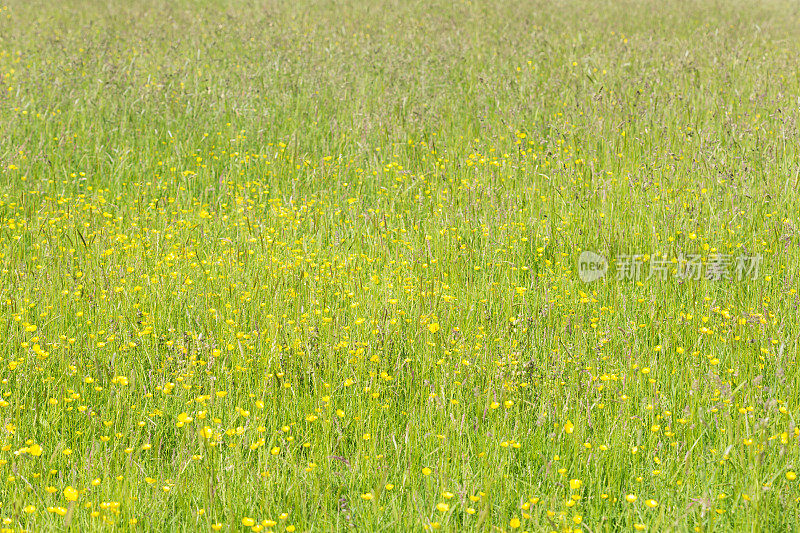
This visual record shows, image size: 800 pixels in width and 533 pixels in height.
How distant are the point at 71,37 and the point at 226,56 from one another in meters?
2.19

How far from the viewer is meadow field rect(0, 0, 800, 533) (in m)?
2.16

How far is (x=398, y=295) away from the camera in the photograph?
331cm

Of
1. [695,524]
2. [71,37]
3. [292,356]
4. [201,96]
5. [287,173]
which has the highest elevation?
[71,37]

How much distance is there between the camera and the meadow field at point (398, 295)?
2156 millimetres

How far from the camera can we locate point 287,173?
493 centimetres

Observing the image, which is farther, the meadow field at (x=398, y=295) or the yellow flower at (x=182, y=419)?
the yellow flower at (x=182, y=419)

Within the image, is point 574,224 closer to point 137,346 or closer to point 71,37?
point 137,346

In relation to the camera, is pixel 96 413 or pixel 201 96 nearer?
pixel 96 413

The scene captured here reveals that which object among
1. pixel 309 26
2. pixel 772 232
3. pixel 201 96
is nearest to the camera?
pixel 772 232

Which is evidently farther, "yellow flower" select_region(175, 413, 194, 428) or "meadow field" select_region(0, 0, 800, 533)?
"yellow flower" select_region(175, 413, 194, 428)

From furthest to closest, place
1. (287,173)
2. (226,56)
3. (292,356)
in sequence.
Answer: (226,56) → (287,173) → (292,356)

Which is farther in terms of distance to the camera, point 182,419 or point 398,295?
point 398,295

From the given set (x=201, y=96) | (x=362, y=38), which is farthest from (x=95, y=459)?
(x=362, y=38)

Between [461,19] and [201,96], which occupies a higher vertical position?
[461,19]
